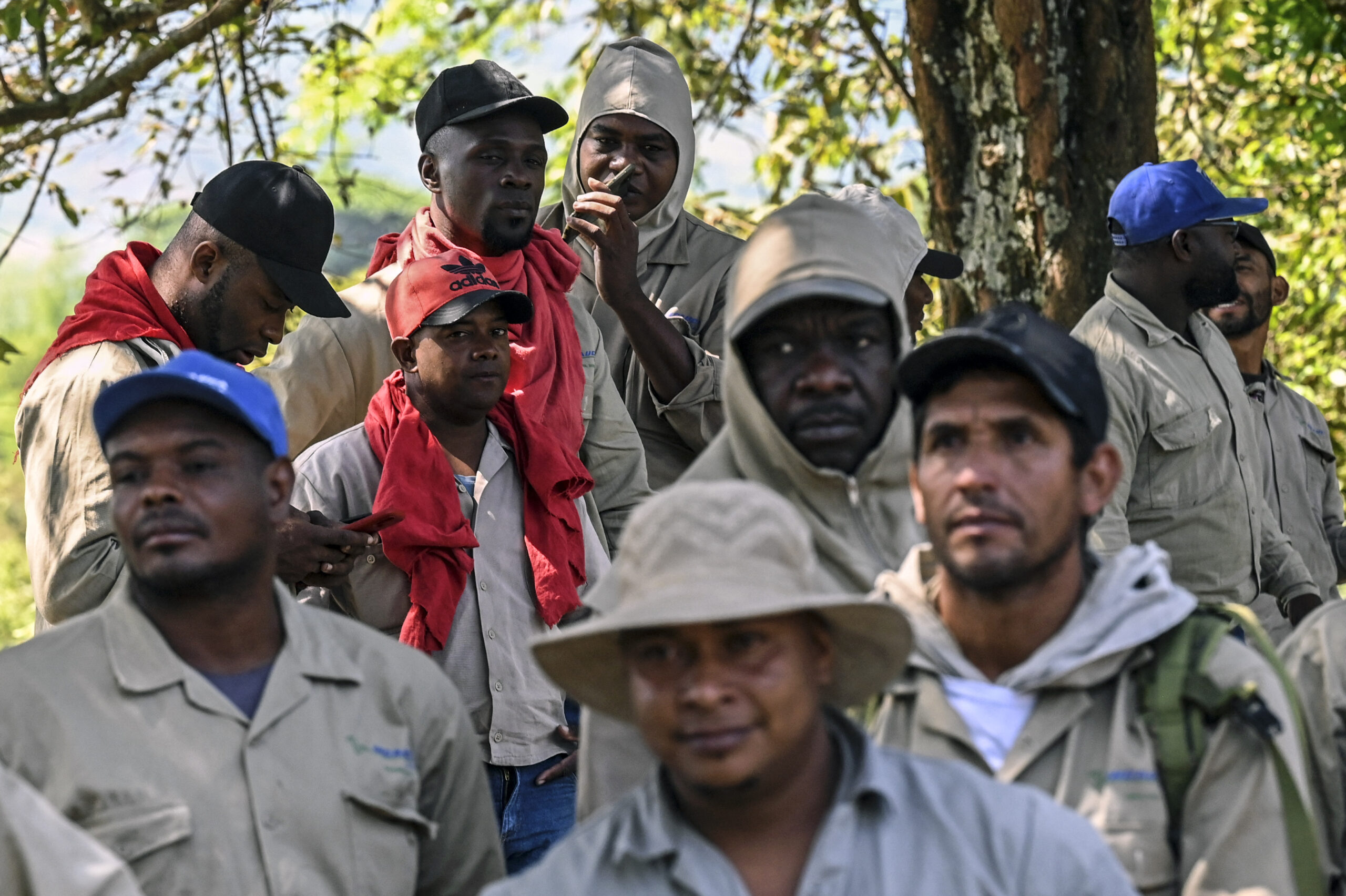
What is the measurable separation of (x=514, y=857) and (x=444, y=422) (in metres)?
1.08

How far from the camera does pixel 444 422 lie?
4277 millimetres

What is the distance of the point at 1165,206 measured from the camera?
17.1ft

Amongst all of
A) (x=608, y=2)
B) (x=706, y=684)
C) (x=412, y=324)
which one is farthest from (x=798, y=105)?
(x=706, y=684)

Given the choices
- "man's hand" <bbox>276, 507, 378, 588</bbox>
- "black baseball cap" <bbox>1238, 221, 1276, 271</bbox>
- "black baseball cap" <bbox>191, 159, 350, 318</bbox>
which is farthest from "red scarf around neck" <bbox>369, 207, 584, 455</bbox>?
"black baseball cap" <bbox>1238, 221, 1276, 271</bbox>

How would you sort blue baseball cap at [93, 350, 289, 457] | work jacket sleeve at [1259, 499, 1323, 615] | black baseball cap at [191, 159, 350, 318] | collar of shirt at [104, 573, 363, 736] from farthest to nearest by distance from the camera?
1. work jacket sleeve at [1259, 499, 1323, 615]
2. black baseball cap at [191, 159, 350, 318]
3. blue baseball cap at [93, 350, 289, 457]
4. collar of shirt at [104, 573, 363, 736]

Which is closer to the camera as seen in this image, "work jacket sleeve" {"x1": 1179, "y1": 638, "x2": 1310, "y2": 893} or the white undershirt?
"work jacket sleeve" {"x1": 1179, "y1": 638, "x2": 1310, "y2": 893}

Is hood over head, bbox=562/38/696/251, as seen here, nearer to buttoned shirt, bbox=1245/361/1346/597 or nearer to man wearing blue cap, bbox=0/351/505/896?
buttoned shirt, bbox=1245/361/1346/597

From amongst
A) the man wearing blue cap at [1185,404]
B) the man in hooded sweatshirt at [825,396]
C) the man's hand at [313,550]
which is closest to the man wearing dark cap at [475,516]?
the man's hand at [313,550]

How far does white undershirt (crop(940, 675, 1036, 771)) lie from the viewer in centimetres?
270

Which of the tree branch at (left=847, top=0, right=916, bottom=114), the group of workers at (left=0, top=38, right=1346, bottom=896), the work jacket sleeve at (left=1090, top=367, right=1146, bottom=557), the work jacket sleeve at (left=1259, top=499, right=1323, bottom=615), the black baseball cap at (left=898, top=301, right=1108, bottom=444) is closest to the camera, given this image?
the group of workers at (left=0, top=38, right=1346, bottom=896)

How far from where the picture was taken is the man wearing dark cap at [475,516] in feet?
13.0

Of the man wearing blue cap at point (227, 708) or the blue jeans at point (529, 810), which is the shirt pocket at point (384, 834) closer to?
the man wearing blue cap at point (227, 708)

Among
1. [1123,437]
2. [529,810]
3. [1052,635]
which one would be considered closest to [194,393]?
[529,810]

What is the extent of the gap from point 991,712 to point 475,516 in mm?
1772
